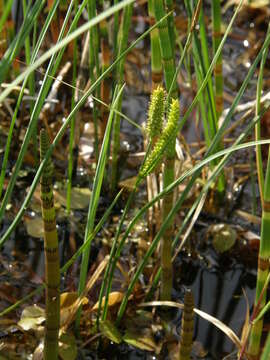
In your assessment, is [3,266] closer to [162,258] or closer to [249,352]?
[162,258]

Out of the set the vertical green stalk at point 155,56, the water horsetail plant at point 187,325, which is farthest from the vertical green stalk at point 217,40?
the water horsetail plant at point 187,325

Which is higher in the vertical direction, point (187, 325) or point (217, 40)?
point (217, 40)

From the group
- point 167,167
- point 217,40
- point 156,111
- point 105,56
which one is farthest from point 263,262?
point 105,56

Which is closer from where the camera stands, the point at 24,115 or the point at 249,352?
the point at 249,352

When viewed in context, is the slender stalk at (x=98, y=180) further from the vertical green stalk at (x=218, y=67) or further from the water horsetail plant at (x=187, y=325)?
the vertical green stalk at (x=218, y=67)

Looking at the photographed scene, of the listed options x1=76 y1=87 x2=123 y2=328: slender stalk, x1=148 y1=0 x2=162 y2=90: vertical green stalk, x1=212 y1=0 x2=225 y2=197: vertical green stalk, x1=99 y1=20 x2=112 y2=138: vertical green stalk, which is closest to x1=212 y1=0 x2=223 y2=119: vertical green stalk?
x1=212 y1=0 x2=225 y2=197: vertical green stalk

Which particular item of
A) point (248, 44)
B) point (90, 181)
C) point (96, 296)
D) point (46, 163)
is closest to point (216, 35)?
point (90, 181)

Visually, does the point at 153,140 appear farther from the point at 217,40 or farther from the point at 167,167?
the point at 217,40
